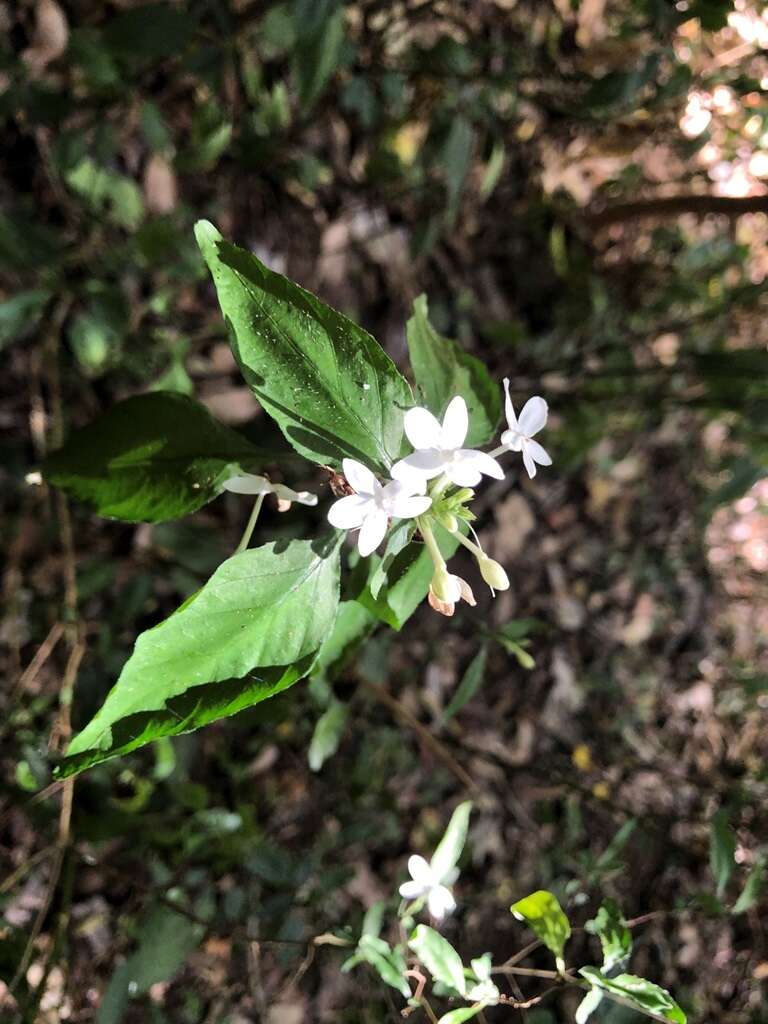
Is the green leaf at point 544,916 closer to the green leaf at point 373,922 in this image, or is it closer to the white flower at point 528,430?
the green leaf at point 373,922

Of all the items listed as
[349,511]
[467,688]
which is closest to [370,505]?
[349,511]

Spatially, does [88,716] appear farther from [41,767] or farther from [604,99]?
[604,99]

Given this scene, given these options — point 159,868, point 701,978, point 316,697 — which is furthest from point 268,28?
point 701,978

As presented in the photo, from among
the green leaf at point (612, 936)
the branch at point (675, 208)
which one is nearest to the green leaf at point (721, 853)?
the green leaf at point (612, 936)

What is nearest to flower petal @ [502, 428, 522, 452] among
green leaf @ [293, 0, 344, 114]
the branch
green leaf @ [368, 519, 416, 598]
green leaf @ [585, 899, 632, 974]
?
green leaf @ [368, 519, 416, 598]

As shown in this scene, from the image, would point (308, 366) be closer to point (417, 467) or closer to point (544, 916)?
point (417, 467)

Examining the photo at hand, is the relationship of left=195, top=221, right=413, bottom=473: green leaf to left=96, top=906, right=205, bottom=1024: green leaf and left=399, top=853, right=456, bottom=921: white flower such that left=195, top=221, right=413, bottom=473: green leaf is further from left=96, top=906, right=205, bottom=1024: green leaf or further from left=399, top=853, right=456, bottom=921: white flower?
left=96, top=906, right=205, bottom=1024: green leaf
